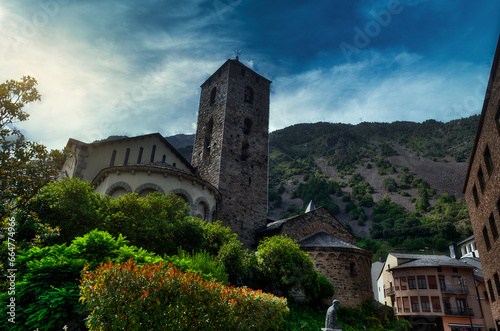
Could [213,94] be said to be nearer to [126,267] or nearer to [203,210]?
[203,210]

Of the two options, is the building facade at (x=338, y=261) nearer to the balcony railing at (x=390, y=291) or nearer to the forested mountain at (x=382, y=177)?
the balcony railing at (x=390, y=291)

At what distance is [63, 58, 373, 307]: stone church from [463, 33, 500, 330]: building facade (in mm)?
7797

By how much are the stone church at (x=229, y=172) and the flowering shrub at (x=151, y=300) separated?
13003 mm

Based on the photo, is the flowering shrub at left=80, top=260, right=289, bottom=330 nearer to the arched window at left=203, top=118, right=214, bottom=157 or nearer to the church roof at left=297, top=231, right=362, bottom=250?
the church roof at left=297, top=231, right=362, bottom=250

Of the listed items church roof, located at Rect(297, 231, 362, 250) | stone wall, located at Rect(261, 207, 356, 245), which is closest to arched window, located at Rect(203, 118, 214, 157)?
stone wall, located at Rect(261, 207, 356, 245)

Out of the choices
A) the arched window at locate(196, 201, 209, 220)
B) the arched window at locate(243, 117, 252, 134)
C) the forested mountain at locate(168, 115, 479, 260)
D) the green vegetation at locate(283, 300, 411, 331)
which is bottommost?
the green vegetation at locate(283, 300, 411, 331)

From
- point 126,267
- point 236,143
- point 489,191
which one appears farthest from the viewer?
point 236,143

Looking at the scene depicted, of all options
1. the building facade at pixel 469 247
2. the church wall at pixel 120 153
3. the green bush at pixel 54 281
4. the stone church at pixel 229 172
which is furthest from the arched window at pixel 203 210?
the building facade at pixel 469 247

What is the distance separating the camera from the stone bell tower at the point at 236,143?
2703 cm

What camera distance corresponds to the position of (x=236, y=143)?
95.7 feet

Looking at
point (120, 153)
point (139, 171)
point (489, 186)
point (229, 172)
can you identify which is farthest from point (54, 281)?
point (489, 186)

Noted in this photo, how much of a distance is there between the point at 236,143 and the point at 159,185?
1049 centimetres

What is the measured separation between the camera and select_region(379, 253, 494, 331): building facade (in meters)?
35.9

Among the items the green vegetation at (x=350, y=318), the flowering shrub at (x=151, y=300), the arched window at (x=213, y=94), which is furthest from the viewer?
the arched window at (x=213, y=94)
